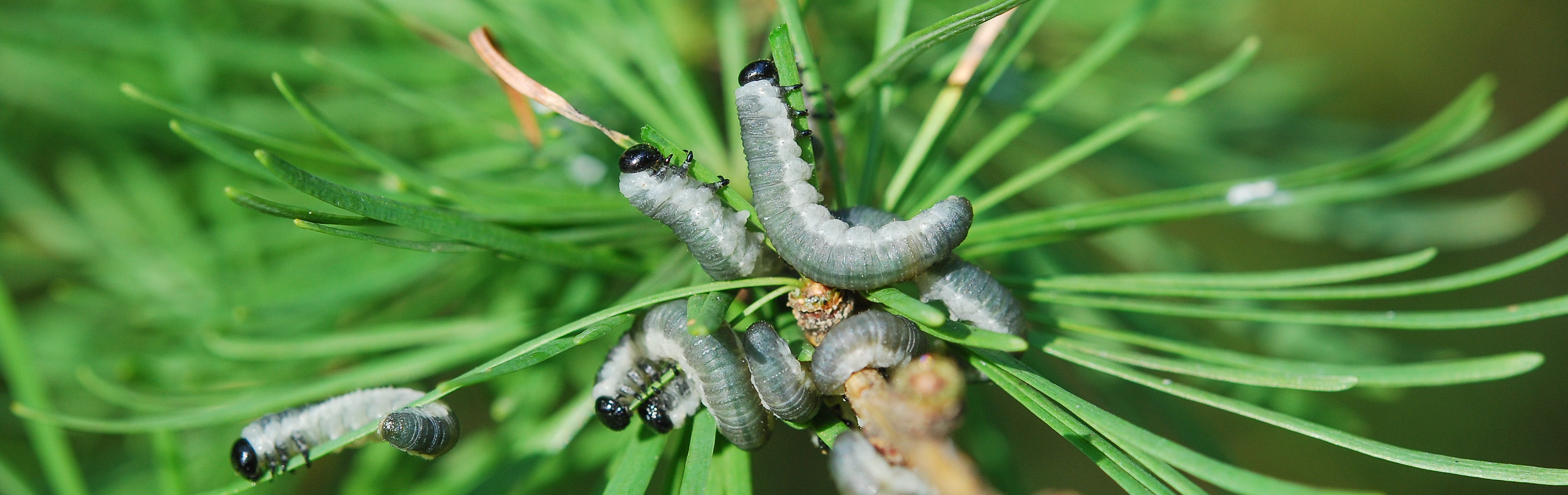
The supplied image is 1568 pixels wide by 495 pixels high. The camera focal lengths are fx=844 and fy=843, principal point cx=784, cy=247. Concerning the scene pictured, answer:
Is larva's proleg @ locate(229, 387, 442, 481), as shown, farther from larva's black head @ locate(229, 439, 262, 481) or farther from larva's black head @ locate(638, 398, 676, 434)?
larva's black head @ locate(638, 398, 676, 434)

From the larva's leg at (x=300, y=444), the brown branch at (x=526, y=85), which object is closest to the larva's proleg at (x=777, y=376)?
the brown branch at (x=526, y=85)

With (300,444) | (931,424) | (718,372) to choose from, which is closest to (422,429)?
(718,372)

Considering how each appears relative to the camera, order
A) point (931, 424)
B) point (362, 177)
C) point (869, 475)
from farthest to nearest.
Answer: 1. point (362, 177)
2. point (869, 475)
3. point (931, 424)

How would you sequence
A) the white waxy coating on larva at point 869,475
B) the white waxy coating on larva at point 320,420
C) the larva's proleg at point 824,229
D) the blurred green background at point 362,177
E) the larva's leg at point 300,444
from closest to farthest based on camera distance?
the white waxy coating on larva at point 869,475 < the larva's proleg at point 824,229 < the white waxy coating on larva at point 320,420 < the larva's leg at point 300,444 < the blurred green background at point 362,177

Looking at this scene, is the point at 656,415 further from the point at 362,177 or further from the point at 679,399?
the point at 362,177

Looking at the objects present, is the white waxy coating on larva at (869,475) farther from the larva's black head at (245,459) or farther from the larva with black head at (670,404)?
the larva's black head at (245,459)
